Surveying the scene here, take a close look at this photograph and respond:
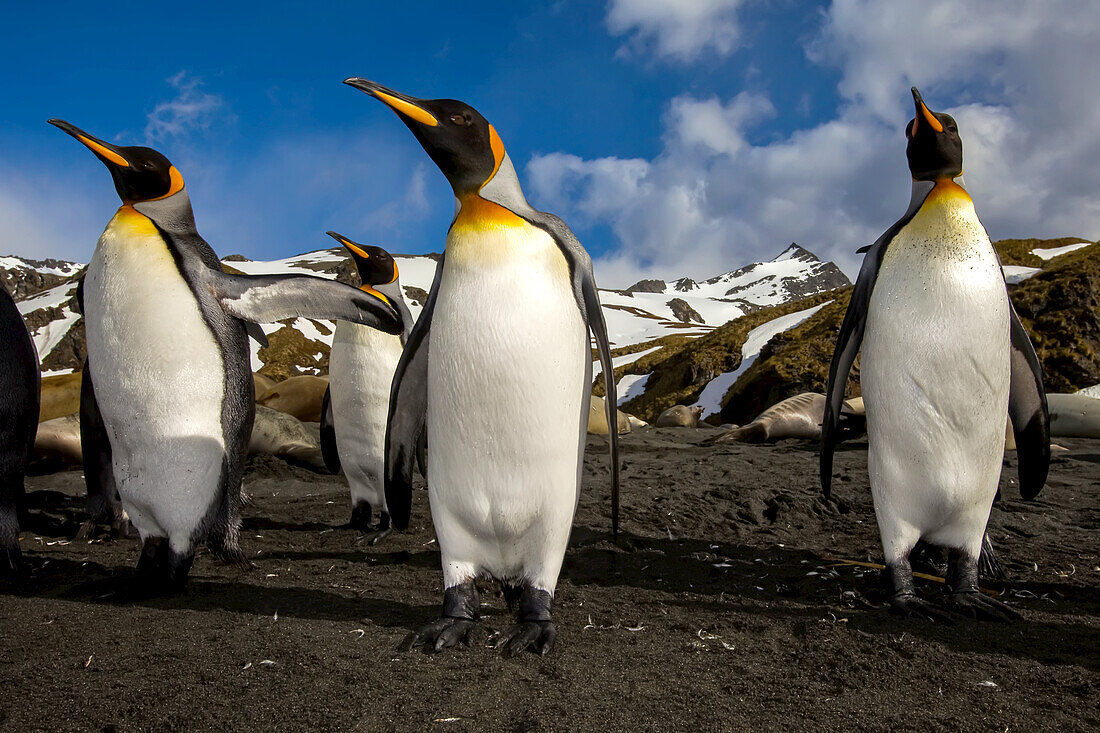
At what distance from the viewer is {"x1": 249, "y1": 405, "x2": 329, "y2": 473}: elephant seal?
706 cm

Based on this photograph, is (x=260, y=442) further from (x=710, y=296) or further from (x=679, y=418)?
(x=710, y=296)

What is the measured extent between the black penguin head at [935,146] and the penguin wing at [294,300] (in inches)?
98.7

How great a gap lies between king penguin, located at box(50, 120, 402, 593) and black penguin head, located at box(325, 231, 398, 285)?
1697mm

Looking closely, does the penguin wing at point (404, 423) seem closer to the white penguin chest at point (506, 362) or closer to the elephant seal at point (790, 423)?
the white penguin chest at point (506, 362)

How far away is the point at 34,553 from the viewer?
3.99 m

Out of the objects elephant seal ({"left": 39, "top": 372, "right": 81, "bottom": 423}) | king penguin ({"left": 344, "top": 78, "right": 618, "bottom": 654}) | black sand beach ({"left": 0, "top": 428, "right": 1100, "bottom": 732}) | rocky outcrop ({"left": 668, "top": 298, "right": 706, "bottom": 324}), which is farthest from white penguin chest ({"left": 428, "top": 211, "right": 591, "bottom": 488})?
rocky outcrop ({"left": 668, "top": 298, "right": 706, "bottom": 324})

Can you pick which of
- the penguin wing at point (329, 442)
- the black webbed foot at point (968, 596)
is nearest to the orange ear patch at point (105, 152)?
the penguin wing at point (329, 442)

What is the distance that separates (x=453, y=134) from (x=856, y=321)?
76.2 inches

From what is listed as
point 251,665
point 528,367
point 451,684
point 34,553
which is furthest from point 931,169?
point 34,553

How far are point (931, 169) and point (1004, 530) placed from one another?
2.31 m

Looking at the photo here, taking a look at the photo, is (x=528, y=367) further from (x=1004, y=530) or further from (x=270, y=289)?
(x=1004, y=530)

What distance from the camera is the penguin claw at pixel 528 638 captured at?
2.25 m

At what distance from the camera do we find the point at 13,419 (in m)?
3.62

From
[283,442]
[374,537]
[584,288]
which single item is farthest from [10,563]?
[283,442]
